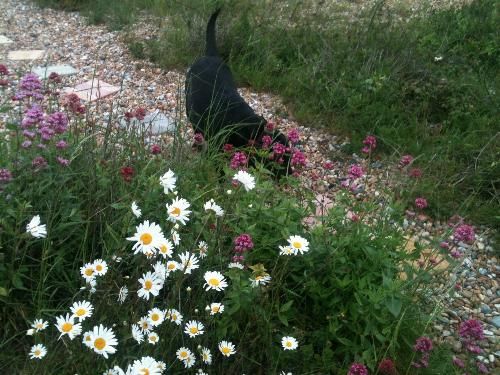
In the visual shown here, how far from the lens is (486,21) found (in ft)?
19.4

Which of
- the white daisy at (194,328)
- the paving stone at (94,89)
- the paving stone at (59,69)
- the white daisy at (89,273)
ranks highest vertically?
the white daisy at (89,273)

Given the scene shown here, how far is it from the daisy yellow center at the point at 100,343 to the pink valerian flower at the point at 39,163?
3.16 feet

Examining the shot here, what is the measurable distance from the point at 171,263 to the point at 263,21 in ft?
16.5

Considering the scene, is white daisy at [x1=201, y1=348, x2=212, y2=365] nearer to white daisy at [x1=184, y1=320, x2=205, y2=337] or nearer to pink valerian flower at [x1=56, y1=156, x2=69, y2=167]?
white daisy at [x1=184, y1=320, x2=205, y2=337]

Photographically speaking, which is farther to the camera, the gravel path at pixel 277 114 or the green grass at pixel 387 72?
the green grass at pixel 387 72

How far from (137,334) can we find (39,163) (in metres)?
0.93

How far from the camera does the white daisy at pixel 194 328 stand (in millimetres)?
1944

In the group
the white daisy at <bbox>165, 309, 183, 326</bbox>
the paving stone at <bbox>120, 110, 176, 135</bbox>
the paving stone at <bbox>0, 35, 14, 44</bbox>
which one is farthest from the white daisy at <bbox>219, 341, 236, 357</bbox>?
the paving stone at <bbox>0, 35, 14, 44</bbox>

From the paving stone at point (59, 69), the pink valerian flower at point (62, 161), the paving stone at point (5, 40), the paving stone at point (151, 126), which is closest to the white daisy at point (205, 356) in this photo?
the pink valerian flower at point (62, 161)

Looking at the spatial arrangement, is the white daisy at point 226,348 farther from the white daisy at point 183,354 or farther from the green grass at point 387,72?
the green grass at point 387,72

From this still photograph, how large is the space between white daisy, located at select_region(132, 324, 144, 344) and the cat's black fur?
2005 mm

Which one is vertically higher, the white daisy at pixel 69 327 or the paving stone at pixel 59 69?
the white daisy at pixel 69 327

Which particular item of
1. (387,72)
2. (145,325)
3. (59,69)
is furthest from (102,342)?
(59,69)

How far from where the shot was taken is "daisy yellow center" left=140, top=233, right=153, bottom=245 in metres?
1.70
